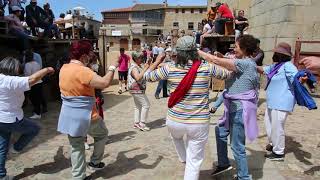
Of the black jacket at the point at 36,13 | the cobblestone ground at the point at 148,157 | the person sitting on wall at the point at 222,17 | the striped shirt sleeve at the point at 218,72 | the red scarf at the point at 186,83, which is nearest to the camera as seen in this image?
the red scarf at the point at 186,83

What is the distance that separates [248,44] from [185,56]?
0.85m

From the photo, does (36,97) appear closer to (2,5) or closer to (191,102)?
(2,5)

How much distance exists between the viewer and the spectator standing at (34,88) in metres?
8.23

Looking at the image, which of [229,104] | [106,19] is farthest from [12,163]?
[106,19]

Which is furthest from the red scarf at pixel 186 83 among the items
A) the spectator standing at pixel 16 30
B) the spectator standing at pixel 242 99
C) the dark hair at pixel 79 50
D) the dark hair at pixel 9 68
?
the spectator standing at pixel 16 30

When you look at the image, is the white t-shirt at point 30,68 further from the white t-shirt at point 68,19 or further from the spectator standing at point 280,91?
the white t-shirt at point 68,19

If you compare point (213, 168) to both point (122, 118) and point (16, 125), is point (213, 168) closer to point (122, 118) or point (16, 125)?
point (16, 125)

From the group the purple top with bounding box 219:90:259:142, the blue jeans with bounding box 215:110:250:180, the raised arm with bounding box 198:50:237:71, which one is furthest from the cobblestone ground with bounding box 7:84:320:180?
the raised arm with bounding box 198:50:237:71

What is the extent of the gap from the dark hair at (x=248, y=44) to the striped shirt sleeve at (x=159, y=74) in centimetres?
94

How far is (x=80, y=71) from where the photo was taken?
415 cm

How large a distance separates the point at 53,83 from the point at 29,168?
6554 millimetres

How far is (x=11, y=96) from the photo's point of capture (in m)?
4.45

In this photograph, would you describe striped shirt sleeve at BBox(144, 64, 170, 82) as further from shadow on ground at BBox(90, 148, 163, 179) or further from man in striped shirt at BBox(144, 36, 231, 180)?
shadow on ground at BBox(90, 148, 163, 179)

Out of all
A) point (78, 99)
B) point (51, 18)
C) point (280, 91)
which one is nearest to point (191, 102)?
point (78, 99)
